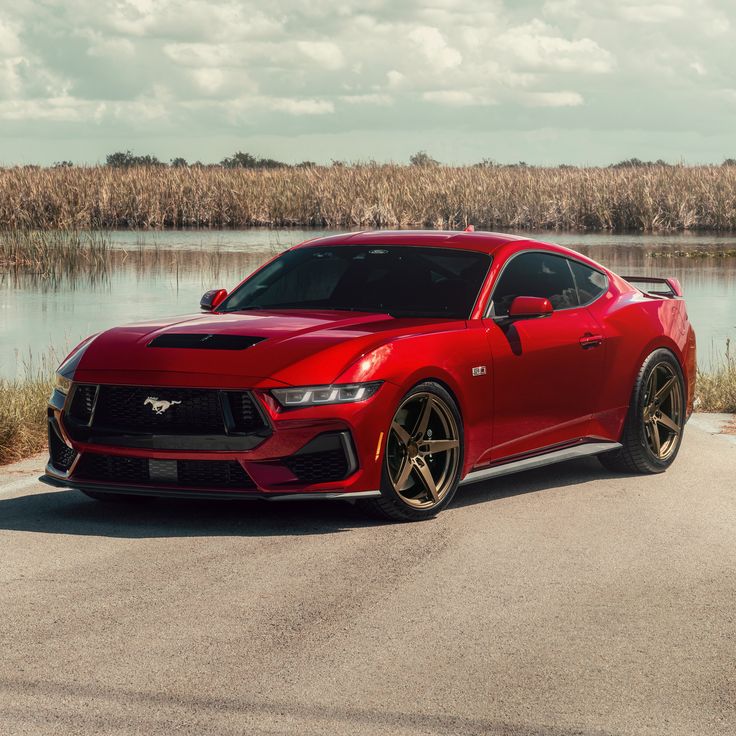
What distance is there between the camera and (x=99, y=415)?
786 cm

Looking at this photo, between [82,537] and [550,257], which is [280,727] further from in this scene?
[550,257]

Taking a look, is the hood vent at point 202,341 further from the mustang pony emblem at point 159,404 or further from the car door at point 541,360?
the car door at point 541,360

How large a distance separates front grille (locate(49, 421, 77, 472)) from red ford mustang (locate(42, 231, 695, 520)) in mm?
12

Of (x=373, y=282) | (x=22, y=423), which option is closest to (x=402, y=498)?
(x=373, y=282)

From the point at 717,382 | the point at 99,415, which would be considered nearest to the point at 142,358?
the point at 99,415

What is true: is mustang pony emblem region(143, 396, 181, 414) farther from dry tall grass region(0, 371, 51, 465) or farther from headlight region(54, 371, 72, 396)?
dry tall grass region(0, 371, 51, 465)

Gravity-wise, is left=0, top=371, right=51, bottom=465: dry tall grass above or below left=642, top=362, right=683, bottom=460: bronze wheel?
below

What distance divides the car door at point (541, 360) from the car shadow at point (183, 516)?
17.6 inches

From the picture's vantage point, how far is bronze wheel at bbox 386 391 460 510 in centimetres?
792

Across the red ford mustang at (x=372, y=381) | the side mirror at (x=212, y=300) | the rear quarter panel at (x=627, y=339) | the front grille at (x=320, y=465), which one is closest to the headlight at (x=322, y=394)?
the red ford mustang at (x=372, y=381)

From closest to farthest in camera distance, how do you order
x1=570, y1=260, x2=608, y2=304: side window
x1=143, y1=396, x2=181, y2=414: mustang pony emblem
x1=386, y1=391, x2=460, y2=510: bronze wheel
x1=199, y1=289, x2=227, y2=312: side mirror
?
x1=143, y1=396, x2=181, y2=414: mustang pony emblem
x1=386, y1=391, x2=460, y2=510: bronze wheel
x1=199, y1=289, x2=227, y2=312: side mirror
x1=570, y1=260, x2=608, y2=304: side window

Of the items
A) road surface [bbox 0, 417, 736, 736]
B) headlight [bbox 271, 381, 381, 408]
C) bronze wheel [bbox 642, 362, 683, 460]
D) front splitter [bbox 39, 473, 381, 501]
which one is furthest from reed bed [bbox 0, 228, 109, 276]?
headlight [bbox 271, 381, 381, 408]

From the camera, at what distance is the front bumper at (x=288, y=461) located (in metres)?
7.53

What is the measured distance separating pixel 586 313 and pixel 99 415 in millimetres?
3216
